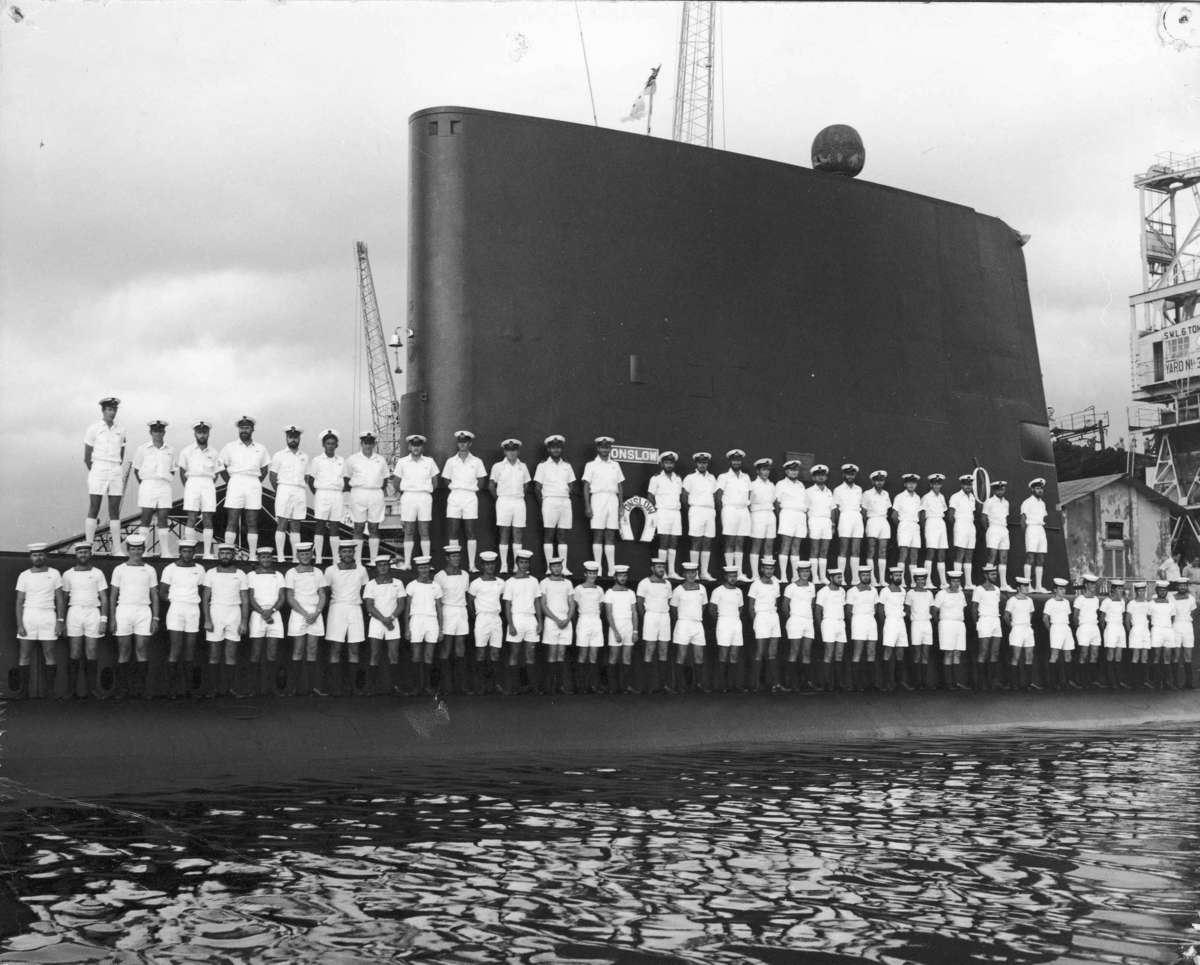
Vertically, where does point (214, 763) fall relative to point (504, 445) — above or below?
below

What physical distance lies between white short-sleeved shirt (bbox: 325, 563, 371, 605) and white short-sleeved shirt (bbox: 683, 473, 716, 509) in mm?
3714

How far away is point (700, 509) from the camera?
14.6 metres

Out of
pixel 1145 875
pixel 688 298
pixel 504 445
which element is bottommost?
pixel 1145 875

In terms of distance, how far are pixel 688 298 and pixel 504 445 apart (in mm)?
2795

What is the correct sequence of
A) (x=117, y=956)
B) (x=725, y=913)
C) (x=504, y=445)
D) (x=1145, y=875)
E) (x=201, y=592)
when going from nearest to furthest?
1. (x=117, y=956)
2. (x=725, y=913)
3. (x=1145, y=875)
4. (x=201, y=592)
5. (x=504, y=445)

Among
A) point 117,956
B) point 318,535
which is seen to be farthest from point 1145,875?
point 318,535

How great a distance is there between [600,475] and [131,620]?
4.86 meters

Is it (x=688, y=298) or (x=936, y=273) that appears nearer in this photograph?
(x=688, y=298)

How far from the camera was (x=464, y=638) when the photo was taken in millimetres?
13297

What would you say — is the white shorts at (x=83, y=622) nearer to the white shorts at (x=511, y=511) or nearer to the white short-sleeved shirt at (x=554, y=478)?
the white shorts at (x=511, y=511)

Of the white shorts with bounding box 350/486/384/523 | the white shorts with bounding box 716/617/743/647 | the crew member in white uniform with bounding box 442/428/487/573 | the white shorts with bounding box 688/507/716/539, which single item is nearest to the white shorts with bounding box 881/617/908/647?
the white shorts with bounding box 716/617/743/647

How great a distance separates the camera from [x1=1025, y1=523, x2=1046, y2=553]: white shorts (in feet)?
57.8

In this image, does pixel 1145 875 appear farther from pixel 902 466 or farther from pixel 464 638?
pixel 902 466

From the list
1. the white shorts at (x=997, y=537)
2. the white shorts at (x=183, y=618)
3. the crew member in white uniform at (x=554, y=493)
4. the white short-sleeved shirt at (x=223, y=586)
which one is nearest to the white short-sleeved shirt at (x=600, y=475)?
the crew member in white uniform at (x=554, y=493)
